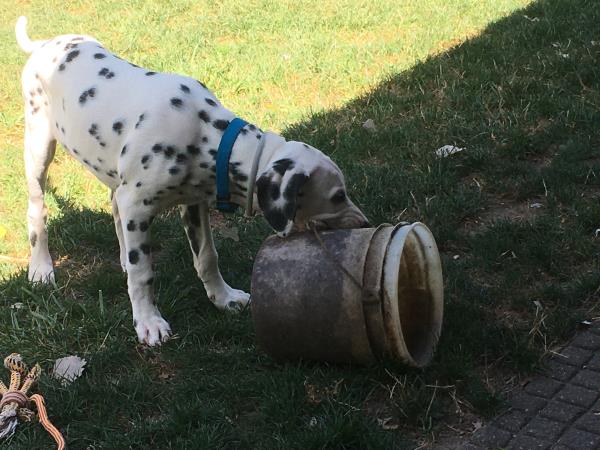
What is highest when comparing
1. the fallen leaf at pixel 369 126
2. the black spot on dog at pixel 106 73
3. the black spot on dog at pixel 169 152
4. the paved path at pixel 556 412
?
the black spot on dog at pixel 106 73

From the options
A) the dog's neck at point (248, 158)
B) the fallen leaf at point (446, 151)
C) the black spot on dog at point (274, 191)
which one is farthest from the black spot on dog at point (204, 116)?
the fallen leaf at point (446, 151)

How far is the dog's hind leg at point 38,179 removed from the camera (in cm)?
543

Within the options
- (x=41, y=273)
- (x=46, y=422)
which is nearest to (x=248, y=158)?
(x=46, y=422)

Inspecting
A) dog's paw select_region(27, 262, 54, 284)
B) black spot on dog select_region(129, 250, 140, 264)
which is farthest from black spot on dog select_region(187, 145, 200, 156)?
dog's paw select_region(27, 262, 54, 284)

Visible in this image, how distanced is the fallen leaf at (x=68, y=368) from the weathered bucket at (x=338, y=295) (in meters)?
1.04

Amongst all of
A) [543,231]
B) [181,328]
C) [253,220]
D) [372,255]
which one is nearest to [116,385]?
[181,328]

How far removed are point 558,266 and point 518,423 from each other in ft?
4.80

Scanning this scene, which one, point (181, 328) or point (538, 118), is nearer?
point (181, 328)

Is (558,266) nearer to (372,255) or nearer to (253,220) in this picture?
(372,255)

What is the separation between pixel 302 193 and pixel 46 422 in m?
1.70

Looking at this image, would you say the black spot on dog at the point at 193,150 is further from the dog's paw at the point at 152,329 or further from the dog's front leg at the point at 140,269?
the dog's paw at the point at 152,329

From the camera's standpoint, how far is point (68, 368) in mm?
4410

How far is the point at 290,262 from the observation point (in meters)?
4.03

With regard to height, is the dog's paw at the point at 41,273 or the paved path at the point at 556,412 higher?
the paved path at the point at 556,412
